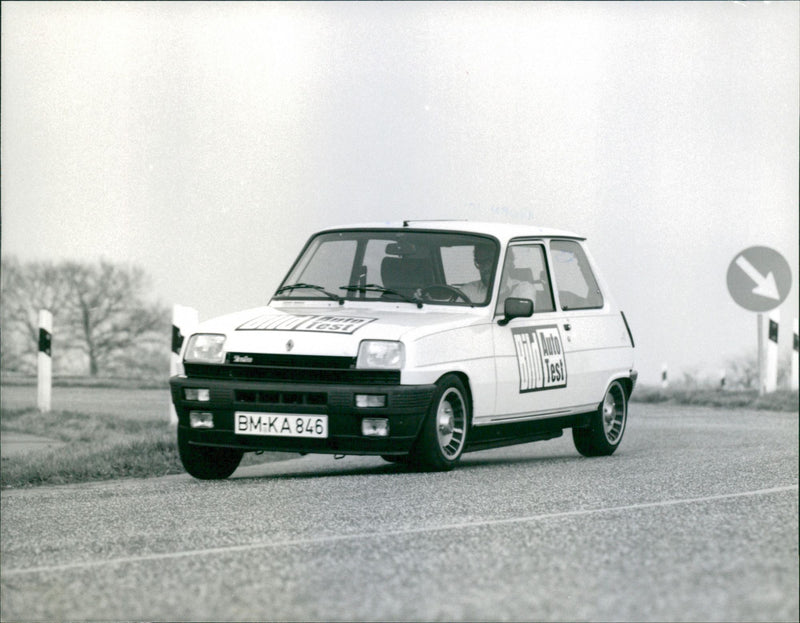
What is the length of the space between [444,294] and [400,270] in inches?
15.5

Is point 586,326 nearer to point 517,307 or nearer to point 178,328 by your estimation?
point 517,307

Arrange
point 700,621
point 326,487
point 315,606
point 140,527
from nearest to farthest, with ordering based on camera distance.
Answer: point 700,621 < point 315,606 < point 140,527 < point 326,487

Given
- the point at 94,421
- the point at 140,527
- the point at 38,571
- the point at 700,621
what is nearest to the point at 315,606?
the point at 700,621

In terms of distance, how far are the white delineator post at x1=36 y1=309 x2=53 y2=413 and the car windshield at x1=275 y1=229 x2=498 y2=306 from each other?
5.48 meters

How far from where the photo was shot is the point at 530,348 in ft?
31.7

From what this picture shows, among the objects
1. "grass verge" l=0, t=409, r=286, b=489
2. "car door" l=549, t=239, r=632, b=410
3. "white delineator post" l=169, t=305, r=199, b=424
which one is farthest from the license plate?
"white delineator post" l=169, t=305, r=199, b=424

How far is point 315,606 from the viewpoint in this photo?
13.1 ft

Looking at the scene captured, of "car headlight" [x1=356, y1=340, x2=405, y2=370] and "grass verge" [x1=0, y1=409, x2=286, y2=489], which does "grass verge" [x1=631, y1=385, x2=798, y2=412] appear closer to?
"grass verge" [x1=0, y1=409, x2=286, y2=489]

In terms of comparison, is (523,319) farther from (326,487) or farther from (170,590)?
(170,590)

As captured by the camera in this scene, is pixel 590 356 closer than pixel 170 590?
No

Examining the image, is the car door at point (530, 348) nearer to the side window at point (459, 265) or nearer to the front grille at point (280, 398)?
the side window at point (459, 265)

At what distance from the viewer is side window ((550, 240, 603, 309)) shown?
10.5 meters

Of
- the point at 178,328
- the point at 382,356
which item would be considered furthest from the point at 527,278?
the point at 178,328

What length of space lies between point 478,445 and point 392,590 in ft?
16.4
